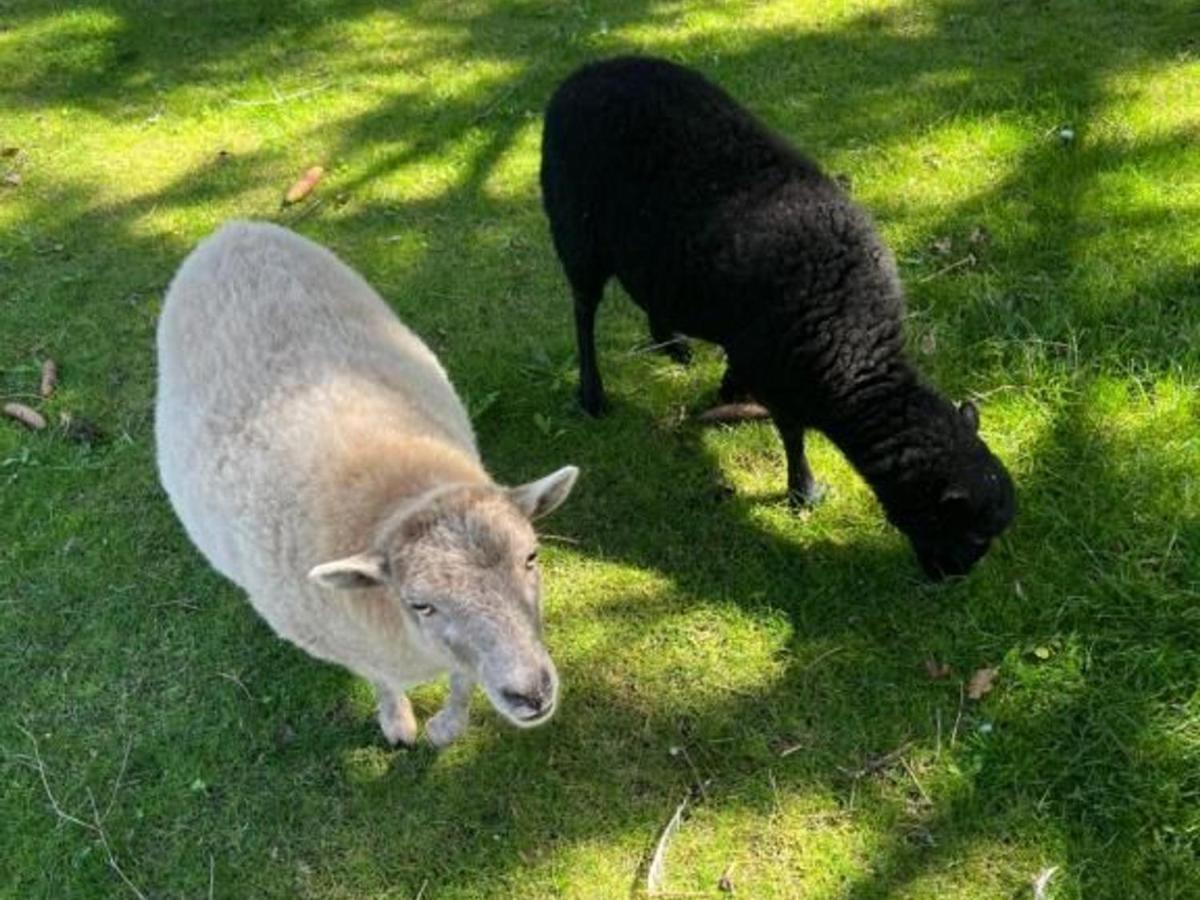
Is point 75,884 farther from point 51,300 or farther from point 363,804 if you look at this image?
point 51,300

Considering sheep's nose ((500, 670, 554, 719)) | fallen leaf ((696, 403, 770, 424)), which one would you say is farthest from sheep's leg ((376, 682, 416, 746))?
fallen leaf ((696, 403, 770, 424))

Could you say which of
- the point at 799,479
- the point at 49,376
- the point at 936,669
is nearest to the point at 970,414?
the point at 799,479

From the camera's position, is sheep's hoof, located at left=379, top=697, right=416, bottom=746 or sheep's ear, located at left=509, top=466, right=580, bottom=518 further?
sheep's hoof, located at left=379, top=697, right=416, bottom=746

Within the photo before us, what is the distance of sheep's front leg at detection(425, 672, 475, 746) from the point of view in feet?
11.9

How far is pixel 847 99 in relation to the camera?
627 cm

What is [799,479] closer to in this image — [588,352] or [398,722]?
[588,352]

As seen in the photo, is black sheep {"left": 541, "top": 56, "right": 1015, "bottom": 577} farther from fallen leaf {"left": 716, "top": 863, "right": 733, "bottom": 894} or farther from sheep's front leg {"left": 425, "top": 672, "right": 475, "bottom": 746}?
sheep's front leg {"left": 425, "top": 672, "right": 475, "bottom": 746}

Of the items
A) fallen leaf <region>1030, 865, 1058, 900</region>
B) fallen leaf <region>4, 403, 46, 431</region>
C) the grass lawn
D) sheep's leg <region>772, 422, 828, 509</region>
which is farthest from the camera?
fallen leaf <region>4, 403, 46, 431</region>

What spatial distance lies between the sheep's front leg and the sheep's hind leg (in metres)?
1.57

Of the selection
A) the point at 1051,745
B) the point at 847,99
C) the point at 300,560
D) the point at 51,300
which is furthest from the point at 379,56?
the point at 1051,745

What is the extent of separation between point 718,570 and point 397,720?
1.40m

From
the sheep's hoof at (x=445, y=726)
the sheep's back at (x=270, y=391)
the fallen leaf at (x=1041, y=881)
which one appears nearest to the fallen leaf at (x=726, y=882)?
the fallen leaf at (x=1041, y=881)

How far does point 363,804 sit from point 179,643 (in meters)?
1.16

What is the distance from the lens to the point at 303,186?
6.58 meters
